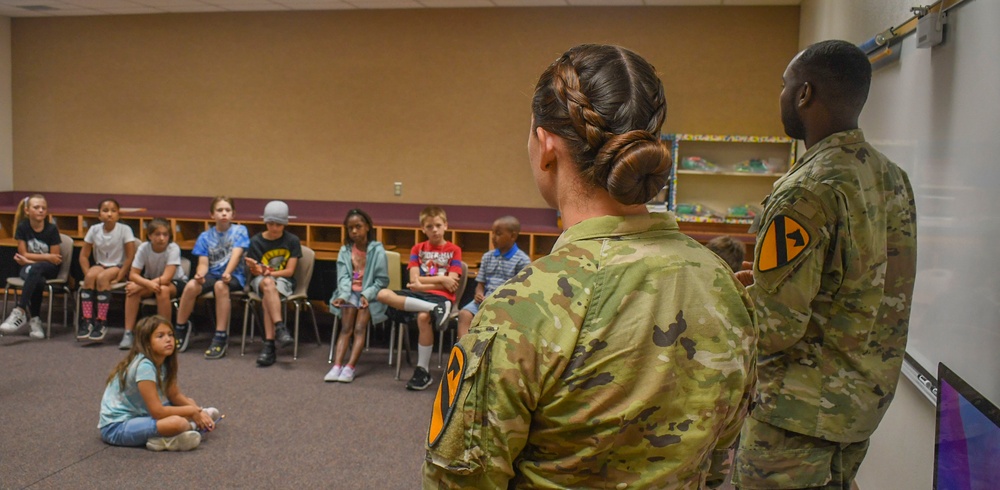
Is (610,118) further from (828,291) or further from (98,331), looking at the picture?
(98,331)

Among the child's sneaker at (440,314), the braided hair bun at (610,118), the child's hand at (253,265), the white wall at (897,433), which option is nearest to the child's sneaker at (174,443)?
the child's sneaker at (440,314)

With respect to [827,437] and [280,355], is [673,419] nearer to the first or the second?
[827,437]

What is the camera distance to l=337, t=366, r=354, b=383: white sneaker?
510 centimetres

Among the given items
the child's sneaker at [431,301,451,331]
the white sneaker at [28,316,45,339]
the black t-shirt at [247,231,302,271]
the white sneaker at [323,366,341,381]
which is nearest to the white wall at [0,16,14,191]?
the white sneaker at [28,316,45,339]

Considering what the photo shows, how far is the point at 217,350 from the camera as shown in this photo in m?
5.70

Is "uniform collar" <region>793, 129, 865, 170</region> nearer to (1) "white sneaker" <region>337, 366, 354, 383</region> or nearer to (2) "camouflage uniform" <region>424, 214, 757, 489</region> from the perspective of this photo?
(2) "camouflage uniform" <region>424, 214, 757, 489</region>

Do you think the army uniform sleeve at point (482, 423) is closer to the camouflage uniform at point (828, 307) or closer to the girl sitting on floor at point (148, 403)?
the camouflage uniform at point (828, 307)

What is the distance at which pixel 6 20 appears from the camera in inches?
317

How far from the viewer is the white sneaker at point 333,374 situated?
5105 millimetres

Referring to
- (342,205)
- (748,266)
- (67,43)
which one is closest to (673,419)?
(748,266)

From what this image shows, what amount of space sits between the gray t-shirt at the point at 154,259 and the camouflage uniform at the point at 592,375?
18.4ft

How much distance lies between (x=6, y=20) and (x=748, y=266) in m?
8.43

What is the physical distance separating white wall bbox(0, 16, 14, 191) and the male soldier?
8445mm

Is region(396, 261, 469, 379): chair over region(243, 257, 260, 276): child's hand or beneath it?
beneath
